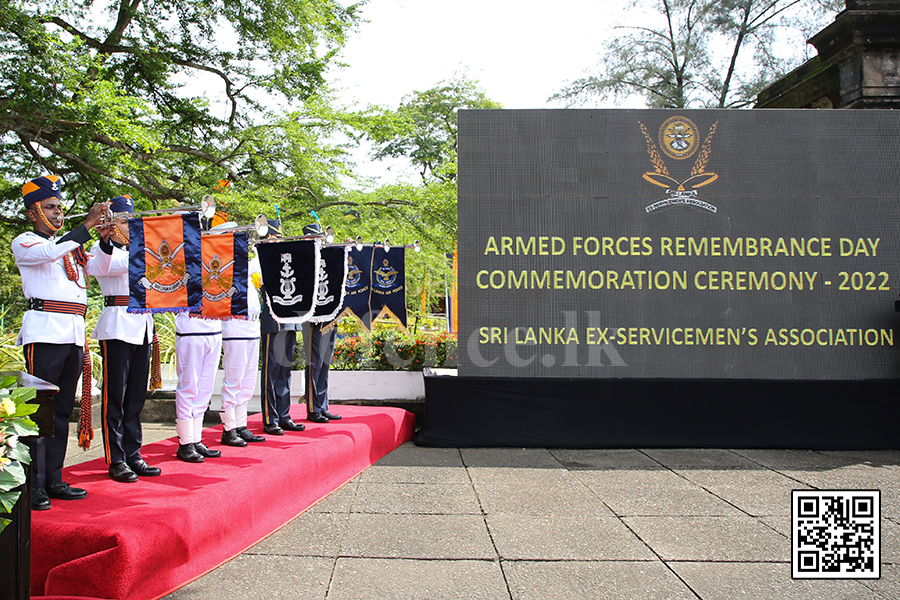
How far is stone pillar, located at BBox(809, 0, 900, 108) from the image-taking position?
7.82 metres

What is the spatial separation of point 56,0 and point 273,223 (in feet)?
22.2

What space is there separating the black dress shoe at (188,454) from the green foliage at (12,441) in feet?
5.97

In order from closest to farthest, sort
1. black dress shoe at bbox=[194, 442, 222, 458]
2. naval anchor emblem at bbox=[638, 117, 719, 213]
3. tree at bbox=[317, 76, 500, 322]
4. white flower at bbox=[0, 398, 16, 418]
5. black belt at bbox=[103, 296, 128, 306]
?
white flower at bbox=[0, 398, 16, 418], black belt at bbox=[103, 296, 128, 306], black dress shoe at bbox=[194, 442, 222, 458], naval anchor emblem at bbox=[638, 117, 719, 213], tree at bbox=[317, 76, 500, 322]

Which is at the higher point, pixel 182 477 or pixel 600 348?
pixel 600 348

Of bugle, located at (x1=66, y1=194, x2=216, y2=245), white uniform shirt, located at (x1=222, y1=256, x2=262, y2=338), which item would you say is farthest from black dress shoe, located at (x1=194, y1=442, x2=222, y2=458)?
bugle, located at (x1=66, y1=194, x2=216, y2=245)

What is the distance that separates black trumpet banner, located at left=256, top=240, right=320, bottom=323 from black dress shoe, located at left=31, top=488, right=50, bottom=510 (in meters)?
2.16

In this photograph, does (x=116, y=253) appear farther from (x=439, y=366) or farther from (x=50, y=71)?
(x=50, y=71)

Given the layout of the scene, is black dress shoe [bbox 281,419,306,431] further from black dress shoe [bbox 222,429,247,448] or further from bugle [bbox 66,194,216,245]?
bugle [bbox 66,194,216,245]

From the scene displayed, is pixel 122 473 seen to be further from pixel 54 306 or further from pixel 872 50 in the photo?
pixel 872 50

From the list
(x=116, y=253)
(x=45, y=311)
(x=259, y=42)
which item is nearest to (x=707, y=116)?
(x=116, y=253)

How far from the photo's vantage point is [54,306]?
340 cm

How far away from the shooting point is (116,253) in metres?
3.77

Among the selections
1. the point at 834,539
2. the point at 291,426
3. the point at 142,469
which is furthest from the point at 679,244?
the point at 142,469

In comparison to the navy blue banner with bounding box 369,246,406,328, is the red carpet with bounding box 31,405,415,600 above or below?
below
